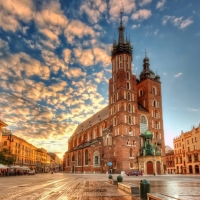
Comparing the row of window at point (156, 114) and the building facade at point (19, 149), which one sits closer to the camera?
the row of window at point (156, 114)

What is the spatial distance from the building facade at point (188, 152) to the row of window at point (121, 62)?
95.1 feet

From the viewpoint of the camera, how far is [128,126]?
60.9 metres

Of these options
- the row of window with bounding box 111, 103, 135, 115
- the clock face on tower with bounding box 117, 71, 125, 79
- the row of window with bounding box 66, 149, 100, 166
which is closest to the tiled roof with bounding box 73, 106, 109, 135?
the row of window with bounding box 111, 103, 135, 115

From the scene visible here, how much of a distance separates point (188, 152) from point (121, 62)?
36.6 m

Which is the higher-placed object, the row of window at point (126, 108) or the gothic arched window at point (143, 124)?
the row of window at point (126, 108)

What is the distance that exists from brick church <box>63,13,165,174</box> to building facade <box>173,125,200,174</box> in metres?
13.3

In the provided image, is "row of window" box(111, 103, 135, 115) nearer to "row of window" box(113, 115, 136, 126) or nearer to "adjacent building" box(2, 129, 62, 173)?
"row of window" box(113, 115, 136, 126)

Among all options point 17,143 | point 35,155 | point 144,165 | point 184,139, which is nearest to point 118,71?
point 144,165

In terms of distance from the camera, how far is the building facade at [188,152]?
70750 millimetres

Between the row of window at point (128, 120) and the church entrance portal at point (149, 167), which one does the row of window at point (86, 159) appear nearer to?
the row of window at point (128, 120)

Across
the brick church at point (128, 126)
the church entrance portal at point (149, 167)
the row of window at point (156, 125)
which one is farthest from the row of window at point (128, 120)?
the church entrance portal at point (149, 167)

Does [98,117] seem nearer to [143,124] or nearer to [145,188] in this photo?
[143,124]

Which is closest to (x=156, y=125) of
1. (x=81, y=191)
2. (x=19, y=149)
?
(x=19, y=149)

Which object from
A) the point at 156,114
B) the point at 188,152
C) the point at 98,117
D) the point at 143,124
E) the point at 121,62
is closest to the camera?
the point at 143,124
